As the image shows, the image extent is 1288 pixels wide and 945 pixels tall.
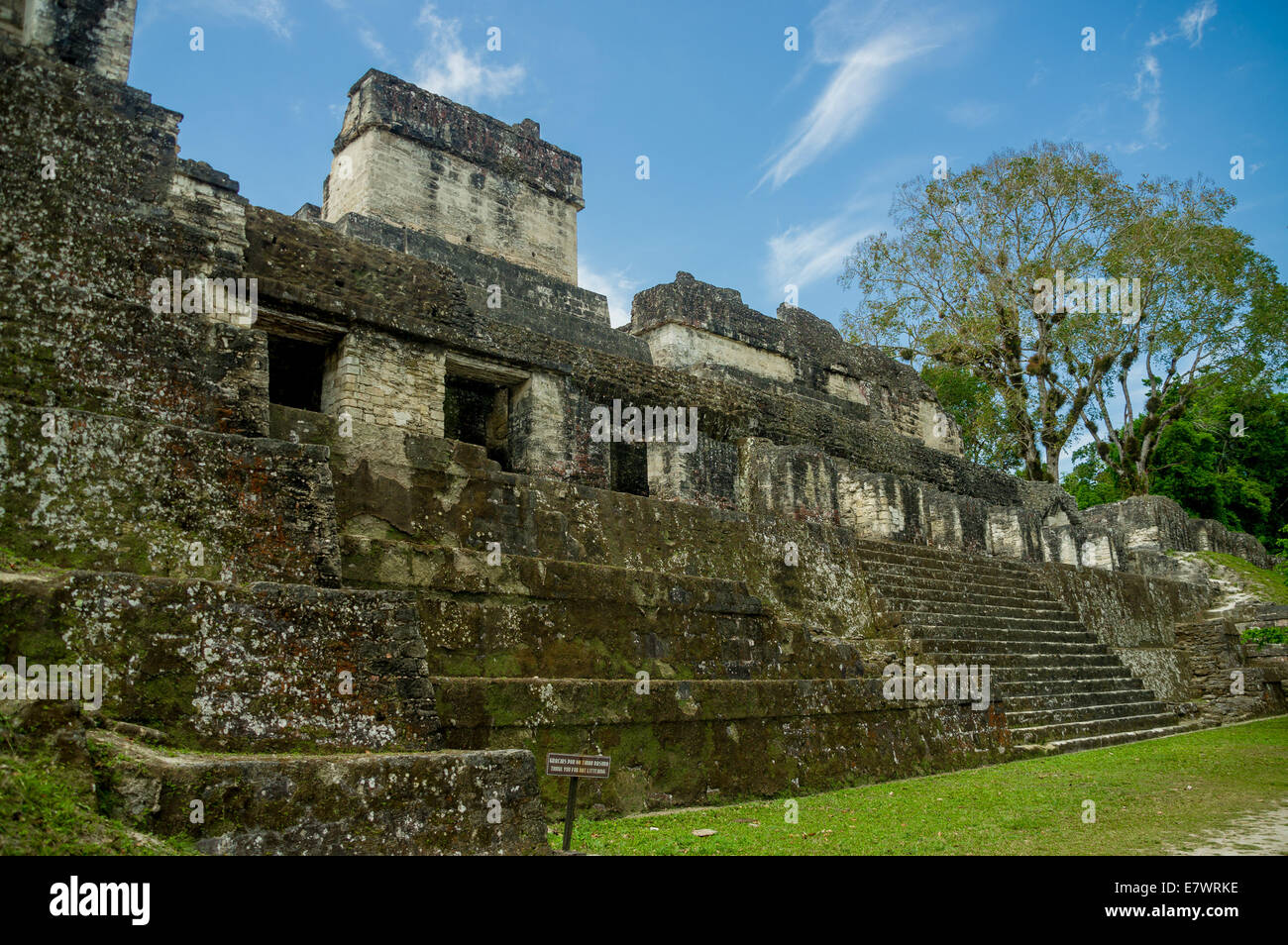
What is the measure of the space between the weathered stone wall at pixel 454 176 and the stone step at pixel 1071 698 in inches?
379

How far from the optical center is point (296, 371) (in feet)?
33.7

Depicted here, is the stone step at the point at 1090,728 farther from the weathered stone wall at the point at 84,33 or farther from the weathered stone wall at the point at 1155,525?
the weathered stone wall at the point at 84,33

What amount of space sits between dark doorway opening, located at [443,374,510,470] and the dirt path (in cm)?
764

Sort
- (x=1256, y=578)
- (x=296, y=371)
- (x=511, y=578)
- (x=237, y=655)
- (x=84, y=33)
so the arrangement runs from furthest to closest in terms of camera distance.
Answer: (x=1256, y=578) → (x=296, y=371) → (x=84, y=33) → (x=511, y=578) → (x=237, y=655)

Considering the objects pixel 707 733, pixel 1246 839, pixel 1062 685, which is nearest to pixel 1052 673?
pixel 1062 685

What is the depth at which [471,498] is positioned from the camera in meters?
7.61

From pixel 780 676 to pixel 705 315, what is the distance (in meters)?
8.51

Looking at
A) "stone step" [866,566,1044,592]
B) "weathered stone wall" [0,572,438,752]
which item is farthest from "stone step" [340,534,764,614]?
"stone step" [866,566,1044,592]

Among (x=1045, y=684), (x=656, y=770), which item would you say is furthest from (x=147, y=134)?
(x=1045, y=684)

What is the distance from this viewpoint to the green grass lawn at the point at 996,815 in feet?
16.7

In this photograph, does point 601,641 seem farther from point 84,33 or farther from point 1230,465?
point 1230,465

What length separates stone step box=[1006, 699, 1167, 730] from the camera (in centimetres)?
1053

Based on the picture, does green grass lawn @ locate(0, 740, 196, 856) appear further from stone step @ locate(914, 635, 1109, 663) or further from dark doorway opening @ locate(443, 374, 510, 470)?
stone step @ locate(914, 635, 1109, 663)

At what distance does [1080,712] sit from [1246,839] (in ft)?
22.3
